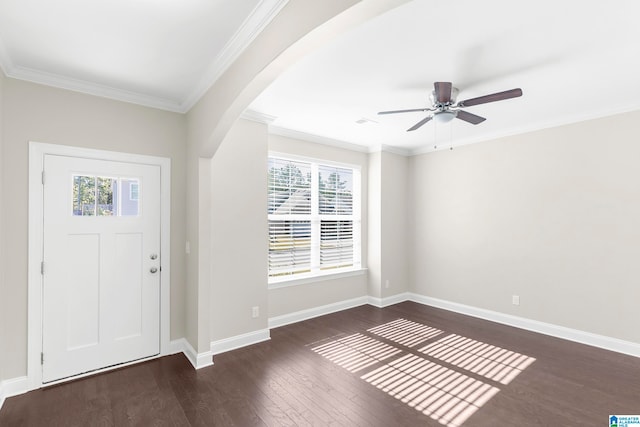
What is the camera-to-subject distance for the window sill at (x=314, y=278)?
4070 mm

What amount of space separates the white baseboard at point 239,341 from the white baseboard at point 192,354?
0.58 ft

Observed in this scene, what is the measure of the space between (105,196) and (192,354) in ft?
5.80

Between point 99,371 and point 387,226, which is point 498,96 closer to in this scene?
point 387,226

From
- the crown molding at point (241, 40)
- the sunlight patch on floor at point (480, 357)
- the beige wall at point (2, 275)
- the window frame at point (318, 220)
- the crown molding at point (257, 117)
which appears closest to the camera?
the crown molding at point (241, 40)

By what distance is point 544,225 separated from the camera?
12.8 feet

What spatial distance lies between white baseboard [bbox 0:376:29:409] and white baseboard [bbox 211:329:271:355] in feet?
4.85

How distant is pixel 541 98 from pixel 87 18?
3903 mm

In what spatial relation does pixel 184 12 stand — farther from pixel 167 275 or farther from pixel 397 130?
pixel 397 130

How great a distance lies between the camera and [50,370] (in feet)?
8.67

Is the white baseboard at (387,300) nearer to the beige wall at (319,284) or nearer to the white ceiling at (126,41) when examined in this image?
the beige wall at (319,284)

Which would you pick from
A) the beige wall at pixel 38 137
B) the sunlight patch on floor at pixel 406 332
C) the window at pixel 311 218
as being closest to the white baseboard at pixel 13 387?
the beige wall at pixel 38 137

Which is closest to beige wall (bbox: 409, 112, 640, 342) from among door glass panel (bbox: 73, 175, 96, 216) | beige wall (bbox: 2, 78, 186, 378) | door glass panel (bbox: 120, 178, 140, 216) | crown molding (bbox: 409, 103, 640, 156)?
crown molding (bbox: 409, 103, 640, 156)

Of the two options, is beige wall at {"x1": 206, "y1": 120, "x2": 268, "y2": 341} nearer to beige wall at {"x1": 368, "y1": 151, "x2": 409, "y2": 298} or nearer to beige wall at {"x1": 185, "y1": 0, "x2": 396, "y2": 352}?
beige wall at {"x1": 185, "y1": 0, "x2": 396, "y2": 352}

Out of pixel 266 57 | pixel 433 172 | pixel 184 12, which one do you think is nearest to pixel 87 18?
pixel 184 12
